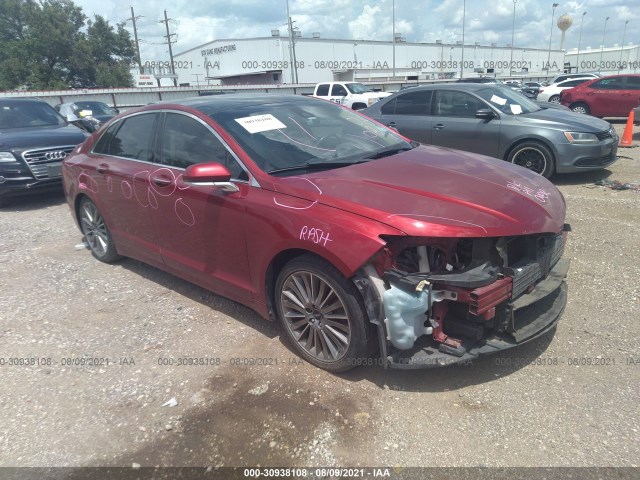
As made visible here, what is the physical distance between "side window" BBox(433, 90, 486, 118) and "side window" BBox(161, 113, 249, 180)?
5626mm

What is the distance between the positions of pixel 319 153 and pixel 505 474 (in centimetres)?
232

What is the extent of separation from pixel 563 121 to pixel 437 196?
5700 millimetres

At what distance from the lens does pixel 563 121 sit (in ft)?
23.6

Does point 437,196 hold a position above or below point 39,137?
below

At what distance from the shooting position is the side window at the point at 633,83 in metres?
14.3

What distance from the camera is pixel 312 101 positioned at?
13.6 feet

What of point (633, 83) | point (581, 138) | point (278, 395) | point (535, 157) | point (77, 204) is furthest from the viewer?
point (633, 83)

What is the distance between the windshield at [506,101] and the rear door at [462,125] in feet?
0.61

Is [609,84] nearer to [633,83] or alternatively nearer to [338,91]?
[633,83]

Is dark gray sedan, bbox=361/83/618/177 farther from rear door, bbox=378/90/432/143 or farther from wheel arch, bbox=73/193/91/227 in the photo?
wheel arch, bbox=73/193/91/227

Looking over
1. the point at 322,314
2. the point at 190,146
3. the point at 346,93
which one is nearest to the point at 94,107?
→ the point at 346,93

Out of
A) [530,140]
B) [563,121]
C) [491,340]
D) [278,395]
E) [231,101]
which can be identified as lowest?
[278,395]

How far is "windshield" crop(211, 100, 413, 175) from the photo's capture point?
10.6 feet

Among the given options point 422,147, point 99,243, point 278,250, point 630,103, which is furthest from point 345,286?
point 630,103
